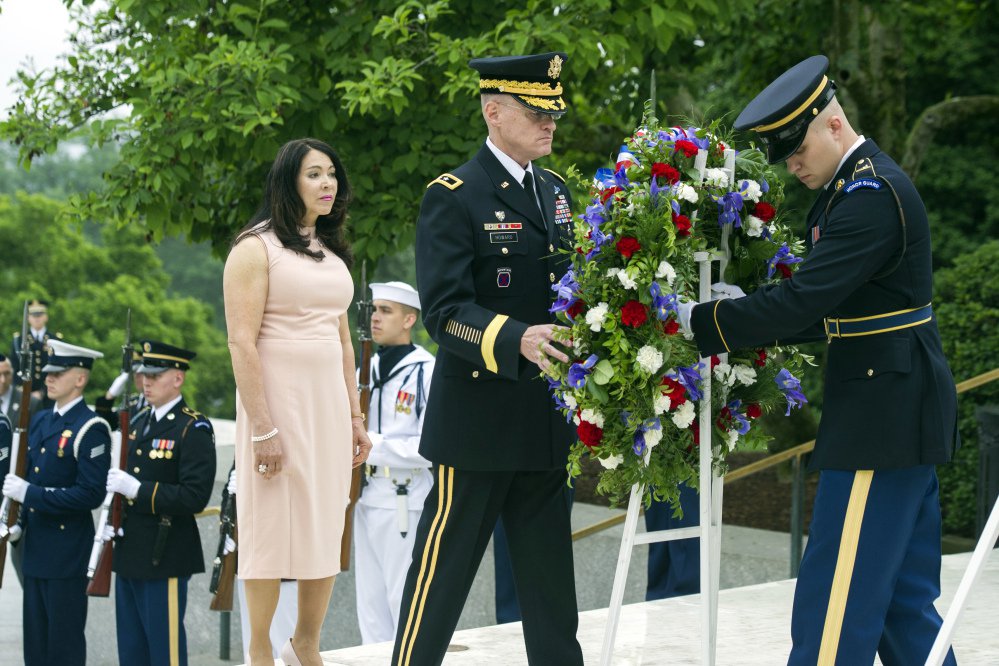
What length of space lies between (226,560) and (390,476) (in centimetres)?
91

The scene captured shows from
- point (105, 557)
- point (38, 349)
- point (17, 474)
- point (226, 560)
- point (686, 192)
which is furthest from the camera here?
point (38, 349)

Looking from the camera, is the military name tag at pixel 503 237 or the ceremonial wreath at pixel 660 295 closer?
the ceremonial wreath at pixel 660 295

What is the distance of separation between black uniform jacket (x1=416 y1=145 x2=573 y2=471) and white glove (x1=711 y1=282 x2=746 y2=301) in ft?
1.49

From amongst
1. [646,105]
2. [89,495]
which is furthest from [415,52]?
[646,105]

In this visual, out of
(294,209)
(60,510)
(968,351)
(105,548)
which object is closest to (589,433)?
(294,209)

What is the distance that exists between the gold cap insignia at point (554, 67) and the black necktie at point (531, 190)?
0.30 metres

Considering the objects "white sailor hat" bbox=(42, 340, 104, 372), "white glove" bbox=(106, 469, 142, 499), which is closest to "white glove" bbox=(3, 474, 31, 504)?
"white sailor hat" bbox=(42, 340, 104, 372)

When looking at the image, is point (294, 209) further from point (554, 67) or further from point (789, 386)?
point (789, 386)

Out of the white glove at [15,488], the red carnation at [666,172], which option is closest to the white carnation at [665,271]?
the red carnation at [666,172]

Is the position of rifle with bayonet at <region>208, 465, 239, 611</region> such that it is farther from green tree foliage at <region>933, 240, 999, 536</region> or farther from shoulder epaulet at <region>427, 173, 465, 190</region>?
green tree foliage at <region>933, 240, 999, 536</region>

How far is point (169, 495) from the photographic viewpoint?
6.55m

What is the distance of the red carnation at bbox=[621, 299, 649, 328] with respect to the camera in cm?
363

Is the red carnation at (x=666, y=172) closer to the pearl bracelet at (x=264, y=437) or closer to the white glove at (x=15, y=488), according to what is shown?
the pearl bracelet at (x=264, y=437)

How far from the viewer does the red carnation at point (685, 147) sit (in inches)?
150
